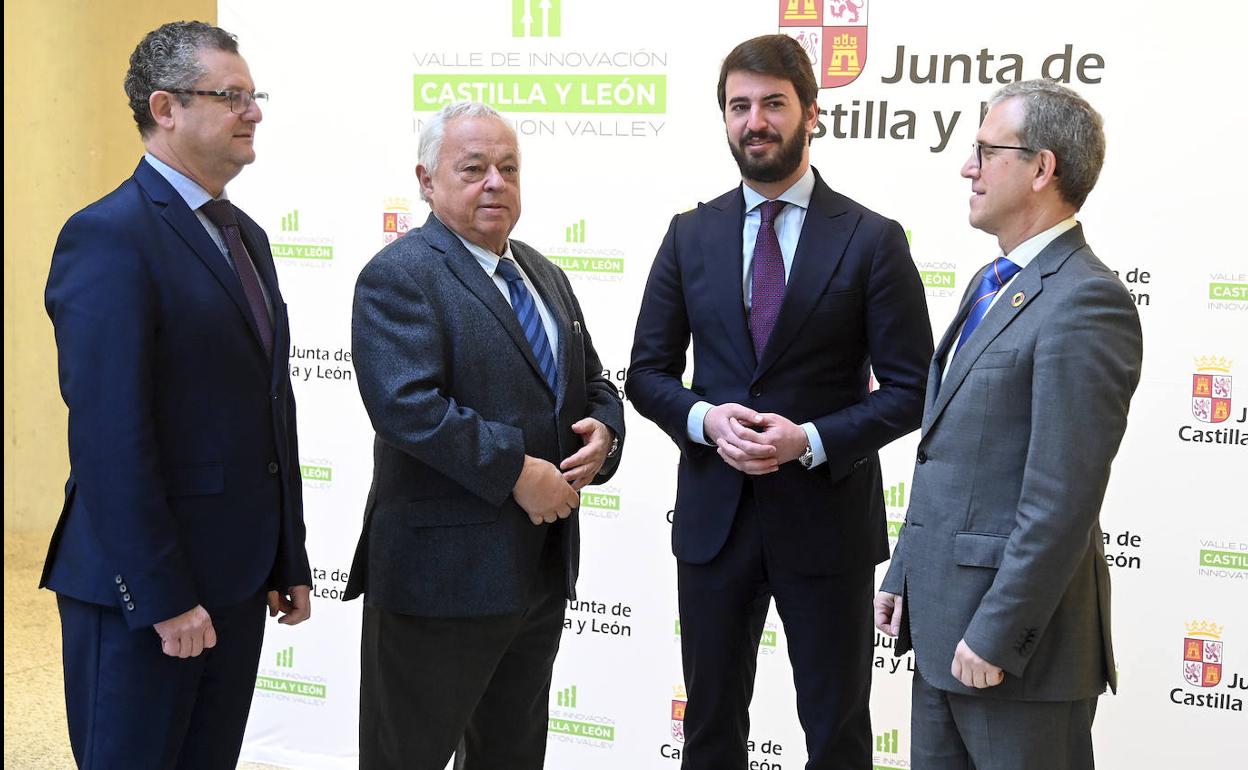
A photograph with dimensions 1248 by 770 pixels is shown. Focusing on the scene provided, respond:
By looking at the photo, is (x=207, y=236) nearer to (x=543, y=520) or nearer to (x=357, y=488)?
(x=543, y=520)

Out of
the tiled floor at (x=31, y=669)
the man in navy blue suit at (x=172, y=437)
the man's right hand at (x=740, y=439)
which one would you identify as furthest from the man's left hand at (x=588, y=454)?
the tiled floor at (x=31, y=669)

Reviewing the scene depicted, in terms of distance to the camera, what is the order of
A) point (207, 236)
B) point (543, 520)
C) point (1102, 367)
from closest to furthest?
1. point (1102, 367)
2. point (207, 236)
3. point (543, 520)

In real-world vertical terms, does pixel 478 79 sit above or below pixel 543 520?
above

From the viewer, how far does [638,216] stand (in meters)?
3.77

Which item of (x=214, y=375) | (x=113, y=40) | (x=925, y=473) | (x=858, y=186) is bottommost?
(x=925, y=473)

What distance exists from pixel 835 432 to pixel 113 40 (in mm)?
5282

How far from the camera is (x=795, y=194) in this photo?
2682mm

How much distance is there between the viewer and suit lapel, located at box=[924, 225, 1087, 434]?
2055mm

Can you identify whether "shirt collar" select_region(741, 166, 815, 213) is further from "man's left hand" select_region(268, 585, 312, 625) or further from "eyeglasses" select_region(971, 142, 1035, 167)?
"man's left hand" select_region(268, 585, 312, 625)

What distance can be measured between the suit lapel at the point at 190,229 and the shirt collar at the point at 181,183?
0.06 ft

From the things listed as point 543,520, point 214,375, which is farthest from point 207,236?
point 543,520

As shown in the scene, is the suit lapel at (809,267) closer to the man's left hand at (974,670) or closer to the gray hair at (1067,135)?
the gray hair at (1067,135)

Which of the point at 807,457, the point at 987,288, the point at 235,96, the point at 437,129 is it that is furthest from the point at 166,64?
the point at 987,288

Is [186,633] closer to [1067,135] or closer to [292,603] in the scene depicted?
[292,603]
